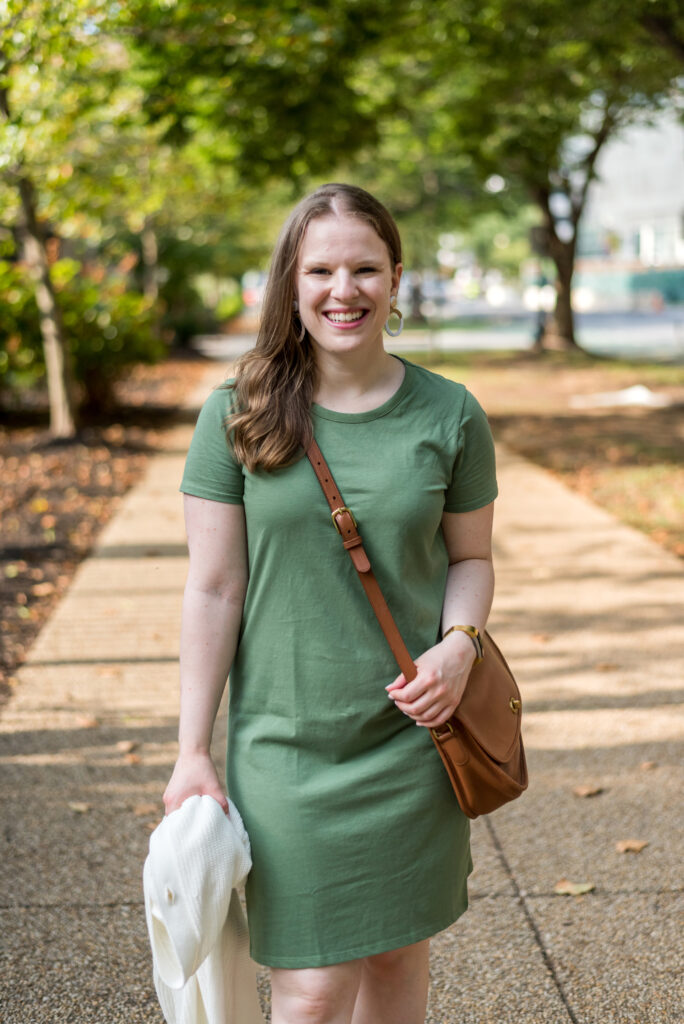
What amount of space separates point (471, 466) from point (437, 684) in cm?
40

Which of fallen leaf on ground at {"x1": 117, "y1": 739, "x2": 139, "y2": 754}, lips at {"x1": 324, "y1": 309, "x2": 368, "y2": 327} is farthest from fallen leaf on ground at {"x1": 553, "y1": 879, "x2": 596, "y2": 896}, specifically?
lips at {"x1": 324, "y1": 309, "x2": 368, "y2": 327}

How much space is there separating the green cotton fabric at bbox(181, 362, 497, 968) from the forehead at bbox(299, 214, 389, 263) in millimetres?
266

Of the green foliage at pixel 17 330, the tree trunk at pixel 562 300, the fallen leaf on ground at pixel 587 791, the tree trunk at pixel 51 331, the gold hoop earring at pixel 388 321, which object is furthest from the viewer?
the tree trunk at pixel 562 300

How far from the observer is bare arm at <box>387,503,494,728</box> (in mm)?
2004

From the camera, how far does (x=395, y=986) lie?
7.32 ft

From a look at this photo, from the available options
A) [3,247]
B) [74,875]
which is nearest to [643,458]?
[3,247]

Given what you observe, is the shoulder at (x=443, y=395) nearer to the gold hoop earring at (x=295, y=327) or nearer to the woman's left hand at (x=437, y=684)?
the gold hoop earring at (x=295, y=327)

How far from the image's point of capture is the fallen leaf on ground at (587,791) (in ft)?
14.0

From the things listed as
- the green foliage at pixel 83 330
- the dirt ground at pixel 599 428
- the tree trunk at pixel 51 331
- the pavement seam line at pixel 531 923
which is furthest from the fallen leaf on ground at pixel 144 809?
the green foliage at pixel 83 330

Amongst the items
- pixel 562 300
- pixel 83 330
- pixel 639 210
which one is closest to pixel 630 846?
pixel 83 330

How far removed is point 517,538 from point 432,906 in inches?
255

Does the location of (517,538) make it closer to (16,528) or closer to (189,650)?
(16,528)

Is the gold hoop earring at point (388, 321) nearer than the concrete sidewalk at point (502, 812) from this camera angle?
Yes

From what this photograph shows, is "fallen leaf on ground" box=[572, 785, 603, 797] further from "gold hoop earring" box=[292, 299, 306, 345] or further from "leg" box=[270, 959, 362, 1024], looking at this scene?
"gold hoop earring" box=[292, 299, 306, 345]
